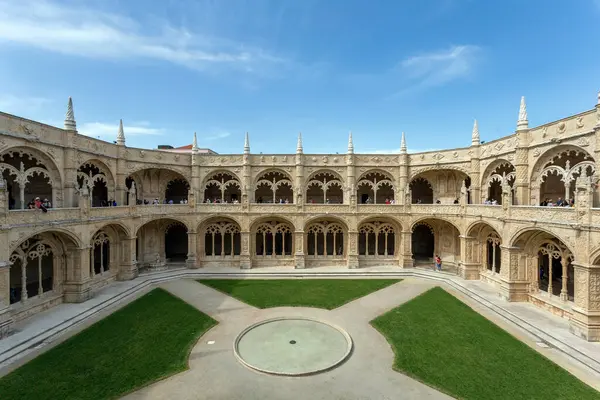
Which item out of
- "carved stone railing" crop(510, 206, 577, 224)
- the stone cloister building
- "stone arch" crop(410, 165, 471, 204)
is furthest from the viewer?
"stone arch" crop(410, 165, 471, 204)

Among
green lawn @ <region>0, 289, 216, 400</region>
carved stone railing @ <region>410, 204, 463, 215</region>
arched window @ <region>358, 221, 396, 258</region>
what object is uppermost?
carved stone railing @ <region>410, 204, 463, 215</region>

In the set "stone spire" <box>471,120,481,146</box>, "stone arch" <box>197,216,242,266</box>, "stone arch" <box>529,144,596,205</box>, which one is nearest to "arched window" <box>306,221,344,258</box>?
"stone arch" <box>197,216,242,266</box>

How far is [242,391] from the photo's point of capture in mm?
10328

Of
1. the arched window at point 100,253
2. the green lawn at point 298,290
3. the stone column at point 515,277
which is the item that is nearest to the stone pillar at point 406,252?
the green lawn at point 298,290

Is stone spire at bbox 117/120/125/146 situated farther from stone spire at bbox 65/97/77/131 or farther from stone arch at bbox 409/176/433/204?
stone arch at bbox 409/176/433/204

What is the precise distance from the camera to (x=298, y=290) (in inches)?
861

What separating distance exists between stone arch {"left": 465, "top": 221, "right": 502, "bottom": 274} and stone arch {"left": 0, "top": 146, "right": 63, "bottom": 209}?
1249 inches

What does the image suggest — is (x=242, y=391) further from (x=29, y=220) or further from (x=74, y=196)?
(x=74, y=196)

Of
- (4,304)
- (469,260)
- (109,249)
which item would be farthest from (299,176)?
(4,304)

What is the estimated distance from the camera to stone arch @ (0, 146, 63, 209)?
56.9 ft

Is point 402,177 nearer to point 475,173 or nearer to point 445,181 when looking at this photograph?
point 445,181

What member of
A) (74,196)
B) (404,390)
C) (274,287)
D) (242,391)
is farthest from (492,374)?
(74,196)

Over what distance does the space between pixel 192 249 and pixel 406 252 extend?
21119 mm

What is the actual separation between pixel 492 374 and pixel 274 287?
1475cm
